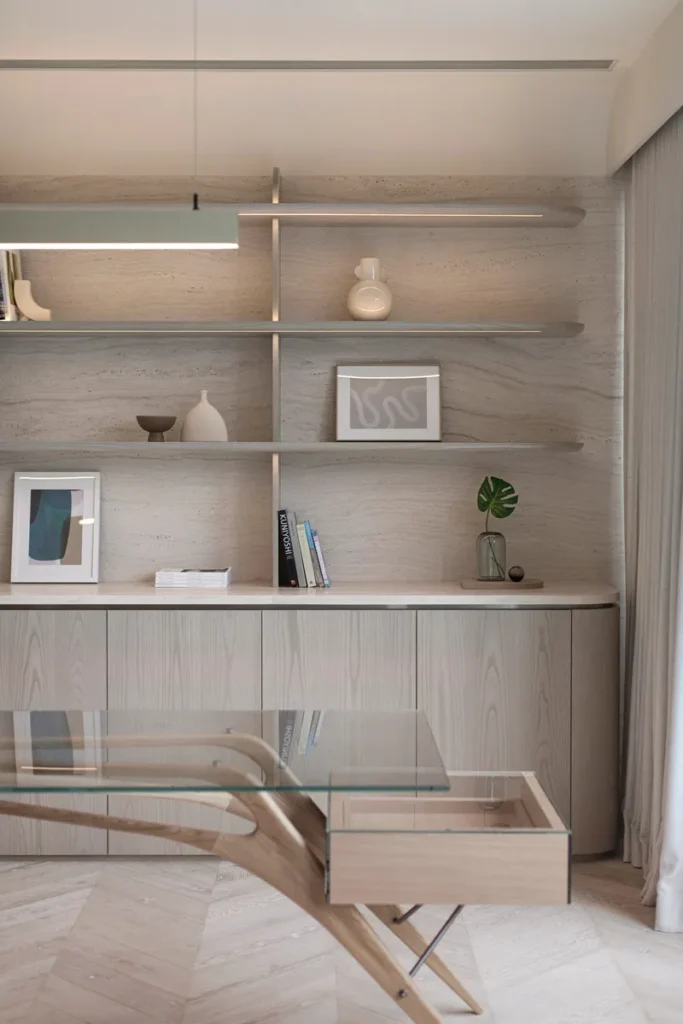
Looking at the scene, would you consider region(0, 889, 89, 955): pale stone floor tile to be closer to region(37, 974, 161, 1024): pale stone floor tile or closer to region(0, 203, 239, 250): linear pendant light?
region(37, 974, 161, 1024): pale stone floor tile

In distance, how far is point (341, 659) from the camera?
3.64m

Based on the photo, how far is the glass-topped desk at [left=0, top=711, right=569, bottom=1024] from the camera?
6.42 feet

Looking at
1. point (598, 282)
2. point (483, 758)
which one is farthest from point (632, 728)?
point (598, 282)

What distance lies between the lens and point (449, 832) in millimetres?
2047

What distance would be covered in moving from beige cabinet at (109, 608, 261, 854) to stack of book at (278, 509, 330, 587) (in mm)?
323

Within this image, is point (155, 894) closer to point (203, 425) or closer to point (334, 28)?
point (203, 425)

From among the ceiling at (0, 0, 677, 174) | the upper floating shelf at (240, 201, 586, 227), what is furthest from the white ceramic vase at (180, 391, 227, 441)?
the ceiling at (0, 0, 677, 174)

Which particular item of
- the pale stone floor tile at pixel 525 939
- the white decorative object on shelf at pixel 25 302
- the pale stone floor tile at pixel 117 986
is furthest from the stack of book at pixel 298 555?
the pale stone floor tile at pixel 117 986

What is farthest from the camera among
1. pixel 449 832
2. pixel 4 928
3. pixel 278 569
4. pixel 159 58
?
pixel 278 569

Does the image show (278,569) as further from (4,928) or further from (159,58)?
(159,58)

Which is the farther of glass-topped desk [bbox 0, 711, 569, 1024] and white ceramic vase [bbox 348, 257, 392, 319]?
white ceramic vase [bbox 348, 257, 392, 319]

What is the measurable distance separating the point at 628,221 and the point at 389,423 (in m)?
1.17

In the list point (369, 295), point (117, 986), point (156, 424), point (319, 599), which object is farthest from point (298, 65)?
point (117, 986)

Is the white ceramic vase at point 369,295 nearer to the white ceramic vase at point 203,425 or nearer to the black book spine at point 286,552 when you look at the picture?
the white ceramic vase at point 203,425
